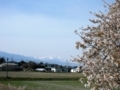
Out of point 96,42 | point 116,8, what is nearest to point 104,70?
point 96,42

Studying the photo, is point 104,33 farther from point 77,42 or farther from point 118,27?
point 77,42

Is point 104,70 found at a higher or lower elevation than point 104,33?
lower

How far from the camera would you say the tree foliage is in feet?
21.7

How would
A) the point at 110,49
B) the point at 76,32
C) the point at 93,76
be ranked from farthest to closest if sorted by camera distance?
the point at 76,32 < the point at 93,76 < the point at 110,49

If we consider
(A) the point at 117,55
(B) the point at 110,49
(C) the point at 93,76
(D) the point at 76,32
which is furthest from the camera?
(D) the point at 76,32

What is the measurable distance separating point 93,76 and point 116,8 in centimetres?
175

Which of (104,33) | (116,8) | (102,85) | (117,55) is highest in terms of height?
(116,8)

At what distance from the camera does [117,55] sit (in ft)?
20.8

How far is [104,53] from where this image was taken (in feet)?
22.9

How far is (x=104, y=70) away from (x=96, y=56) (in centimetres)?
57

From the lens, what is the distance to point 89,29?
26.9 feet

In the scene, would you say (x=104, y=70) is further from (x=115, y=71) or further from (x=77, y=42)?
(x=77, y=42)

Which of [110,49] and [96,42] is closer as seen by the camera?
[110,49]

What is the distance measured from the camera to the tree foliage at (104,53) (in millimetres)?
6609
